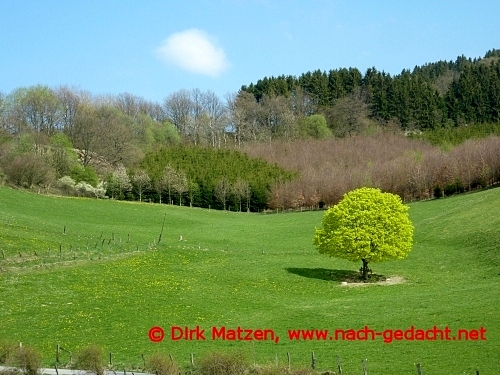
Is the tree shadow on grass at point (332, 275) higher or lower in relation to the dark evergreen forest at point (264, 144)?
lower

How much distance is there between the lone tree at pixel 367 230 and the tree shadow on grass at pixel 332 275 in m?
0.96

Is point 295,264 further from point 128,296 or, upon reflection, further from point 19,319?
point 19,319

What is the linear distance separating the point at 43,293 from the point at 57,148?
A: 7941cm

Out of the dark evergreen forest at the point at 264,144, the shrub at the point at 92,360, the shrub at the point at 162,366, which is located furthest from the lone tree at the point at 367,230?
the dark evergreen forest at the point at 264,144

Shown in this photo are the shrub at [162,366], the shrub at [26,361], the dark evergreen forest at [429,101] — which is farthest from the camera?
the dark evergreen forest at [429,101]

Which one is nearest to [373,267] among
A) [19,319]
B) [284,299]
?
[284,299]

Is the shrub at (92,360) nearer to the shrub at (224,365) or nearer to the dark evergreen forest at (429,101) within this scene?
the shrub at (224,365)

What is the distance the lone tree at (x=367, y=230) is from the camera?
4909 centimetres

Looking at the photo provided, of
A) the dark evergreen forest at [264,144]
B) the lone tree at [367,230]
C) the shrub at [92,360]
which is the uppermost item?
the dark evergreen forest at [264,144]

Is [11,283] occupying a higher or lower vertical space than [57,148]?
lower

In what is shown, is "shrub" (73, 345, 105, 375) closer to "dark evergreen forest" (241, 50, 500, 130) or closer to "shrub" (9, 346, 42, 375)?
"shrub" (9, 346, 42, 375)

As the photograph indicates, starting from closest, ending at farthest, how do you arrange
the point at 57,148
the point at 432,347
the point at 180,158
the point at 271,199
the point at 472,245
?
1. the point at 432,347
2. the point at 472,245
3. the point at 57,148
4. the point at 271,199
5. the point at 180,158

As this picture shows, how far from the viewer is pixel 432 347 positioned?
26.7m

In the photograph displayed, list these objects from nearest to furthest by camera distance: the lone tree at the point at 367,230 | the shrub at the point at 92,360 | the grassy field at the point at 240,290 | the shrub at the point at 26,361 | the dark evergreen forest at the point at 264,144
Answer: the shrub at the point at 26,361 → the shrub at the point at 92,360 → the grassy field at the point at 240,290 → the lone tree at the point at 367,230 → the dark evergreen forest at the point at 264,144
